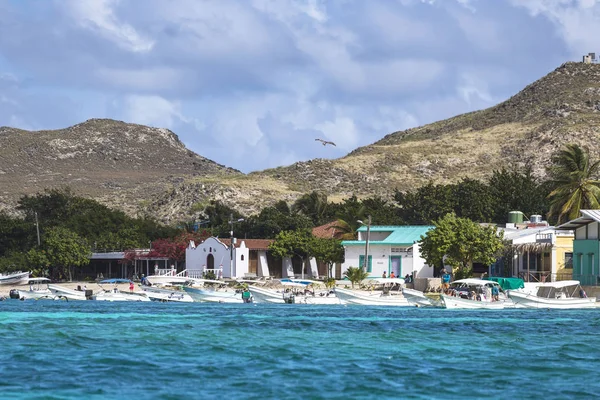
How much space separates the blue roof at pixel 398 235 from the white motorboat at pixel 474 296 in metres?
20.4

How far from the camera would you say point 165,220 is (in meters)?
184

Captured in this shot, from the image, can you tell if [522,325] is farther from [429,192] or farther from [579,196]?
[429,192]

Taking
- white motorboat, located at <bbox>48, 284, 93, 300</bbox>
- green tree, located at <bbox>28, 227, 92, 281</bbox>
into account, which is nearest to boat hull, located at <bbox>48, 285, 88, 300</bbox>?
white motorboat, located at <bbox>48, 284, 93, 300</bbox>

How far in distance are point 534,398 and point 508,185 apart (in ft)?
335

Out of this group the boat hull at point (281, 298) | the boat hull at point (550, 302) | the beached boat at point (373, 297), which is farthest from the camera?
the boat hull at point (281, 298)

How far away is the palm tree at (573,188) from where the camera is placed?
10256 cm

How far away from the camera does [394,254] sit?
4151 inches

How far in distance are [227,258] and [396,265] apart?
18.6 metres

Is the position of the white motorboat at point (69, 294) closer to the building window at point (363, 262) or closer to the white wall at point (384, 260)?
the white wall at point (384, 260)

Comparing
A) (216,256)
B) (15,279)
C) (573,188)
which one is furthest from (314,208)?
(573,188)

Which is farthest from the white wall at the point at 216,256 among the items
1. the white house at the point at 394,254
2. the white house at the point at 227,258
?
the white house at the point at 394,254

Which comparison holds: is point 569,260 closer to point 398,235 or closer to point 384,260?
point 384,260

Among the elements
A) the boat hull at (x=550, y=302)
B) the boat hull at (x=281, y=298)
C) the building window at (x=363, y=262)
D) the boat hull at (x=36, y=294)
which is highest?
the building window at (x=363, y=262)

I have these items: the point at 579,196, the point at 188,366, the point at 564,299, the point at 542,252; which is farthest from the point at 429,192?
the point at 188,366
